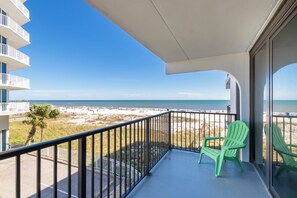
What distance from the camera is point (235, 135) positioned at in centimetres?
287

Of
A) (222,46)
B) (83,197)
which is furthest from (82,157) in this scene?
(222,46)

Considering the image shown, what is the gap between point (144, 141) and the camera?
8.25 ft

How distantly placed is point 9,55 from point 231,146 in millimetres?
12023

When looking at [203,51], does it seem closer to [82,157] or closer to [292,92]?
[292,92]

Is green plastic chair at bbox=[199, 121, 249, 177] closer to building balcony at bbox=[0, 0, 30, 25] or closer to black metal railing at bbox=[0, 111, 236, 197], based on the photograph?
black metal railing at bbox=[0, 111, 236, 197]

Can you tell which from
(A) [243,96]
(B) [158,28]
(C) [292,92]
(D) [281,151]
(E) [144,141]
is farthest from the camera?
(A) [243,96]

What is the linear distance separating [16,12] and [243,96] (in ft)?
44.5

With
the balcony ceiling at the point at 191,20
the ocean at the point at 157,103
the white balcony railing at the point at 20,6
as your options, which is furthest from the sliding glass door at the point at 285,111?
the ocean at the point at 157,103

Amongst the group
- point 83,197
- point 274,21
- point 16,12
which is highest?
point 16,12

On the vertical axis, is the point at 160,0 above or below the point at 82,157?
above

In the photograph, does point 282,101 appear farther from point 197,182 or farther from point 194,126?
point 194,126

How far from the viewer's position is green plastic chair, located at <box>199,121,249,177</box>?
246cm

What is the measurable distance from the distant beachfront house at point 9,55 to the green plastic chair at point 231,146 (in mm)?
11366

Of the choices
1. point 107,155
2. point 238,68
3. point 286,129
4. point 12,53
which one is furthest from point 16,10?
point 286,129
